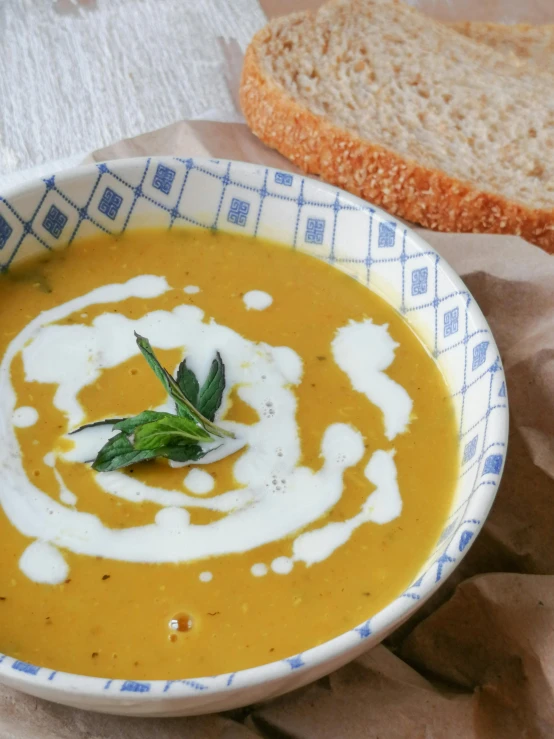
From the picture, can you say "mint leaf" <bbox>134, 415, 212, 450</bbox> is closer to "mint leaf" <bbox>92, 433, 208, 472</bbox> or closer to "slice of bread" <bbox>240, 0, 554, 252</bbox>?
"mint leaf" <bbox>92, 433, 208, 472</bbox>

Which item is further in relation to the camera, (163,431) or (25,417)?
(25,417)

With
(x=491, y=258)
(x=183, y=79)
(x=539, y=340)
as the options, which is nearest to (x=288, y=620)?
(x=539, y=340)

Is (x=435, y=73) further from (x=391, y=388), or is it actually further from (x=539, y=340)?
(x=391, y=388)

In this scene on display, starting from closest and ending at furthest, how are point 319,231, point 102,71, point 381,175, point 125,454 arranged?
point 125,454
point 319,231
point 381,175
point 102,71

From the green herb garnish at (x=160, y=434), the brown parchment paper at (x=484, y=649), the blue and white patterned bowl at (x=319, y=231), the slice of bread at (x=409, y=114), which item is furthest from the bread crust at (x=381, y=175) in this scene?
Result: the green herb garnish at (x=160, y=434)

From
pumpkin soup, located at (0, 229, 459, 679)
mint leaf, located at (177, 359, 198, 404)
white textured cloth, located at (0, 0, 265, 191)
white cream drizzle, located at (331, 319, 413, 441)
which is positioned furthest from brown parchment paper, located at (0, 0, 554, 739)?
white textured cloth, located at (0, 0, 265, 191)

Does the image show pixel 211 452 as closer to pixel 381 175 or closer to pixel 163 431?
pixel 163 431

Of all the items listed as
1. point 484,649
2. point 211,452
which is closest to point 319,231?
point 211,452

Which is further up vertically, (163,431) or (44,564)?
(163,431)
